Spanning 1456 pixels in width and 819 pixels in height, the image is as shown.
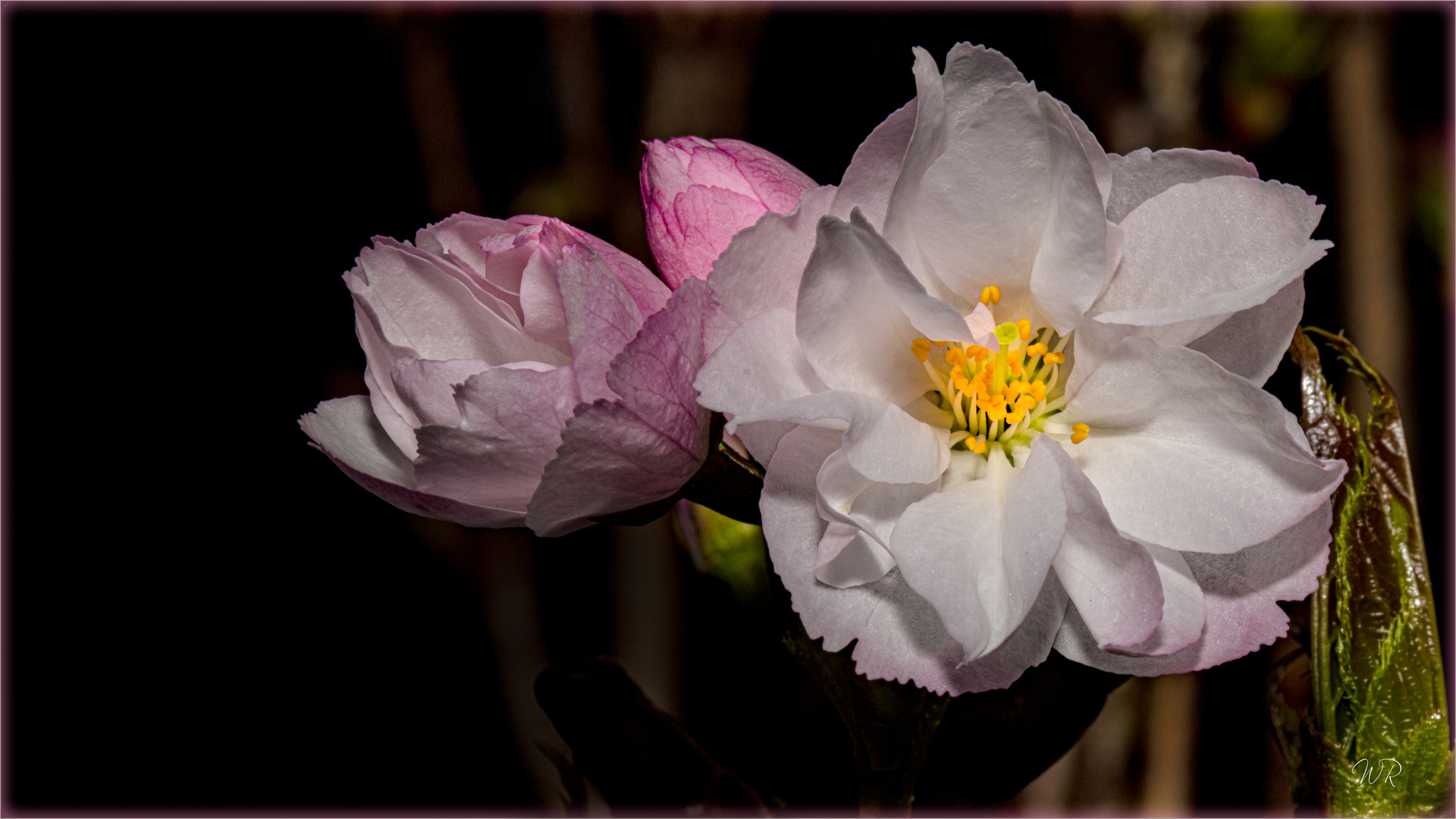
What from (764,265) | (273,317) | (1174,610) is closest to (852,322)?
(764,265)

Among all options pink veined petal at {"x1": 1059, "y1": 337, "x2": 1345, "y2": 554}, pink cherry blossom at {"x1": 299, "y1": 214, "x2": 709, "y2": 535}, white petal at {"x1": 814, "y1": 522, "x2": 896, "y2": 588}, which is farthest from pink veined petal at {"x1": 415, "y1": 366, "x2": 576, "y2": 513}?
pink veined petal at {"x1": 1059, "y1": 337, "x2": 1345, "y2": 554}

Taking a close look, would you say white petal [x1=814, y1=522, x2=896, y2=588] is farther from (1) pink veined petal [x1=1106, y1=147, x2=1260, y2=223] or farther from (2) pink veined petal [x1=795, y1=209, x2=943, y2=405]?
(1) pink veined petal [x1=1106, y1=147, x2=1260, y2=223]

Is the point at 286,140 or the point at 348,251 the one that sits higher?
the point at 286,140

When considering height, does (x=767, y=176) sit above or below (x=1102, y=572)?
above

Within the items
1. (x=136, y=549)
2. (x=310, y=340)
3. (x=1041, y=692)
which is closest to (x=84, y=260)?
(x=310, y=340)

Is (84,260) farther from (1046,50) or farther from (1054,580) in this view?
(1054,580)

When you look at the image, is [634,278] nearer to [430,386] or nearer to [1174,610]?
[430,386]
